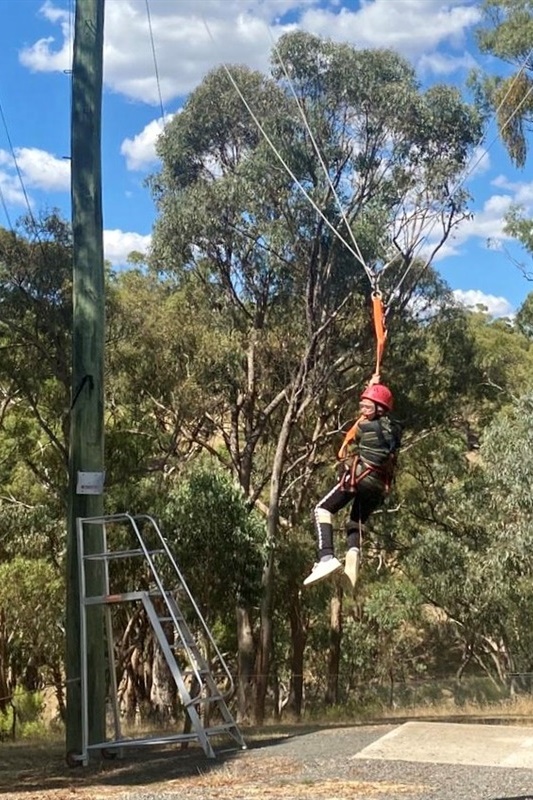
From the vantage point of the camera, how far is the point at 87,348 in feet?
30.9

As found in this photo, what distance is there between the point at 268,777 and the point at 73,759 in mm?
A: 2217

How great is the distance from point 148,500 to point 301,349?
15.9ft

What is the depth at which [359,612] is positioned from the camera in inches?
1265

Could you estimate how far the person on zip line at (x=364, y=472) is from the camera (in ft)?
22.3

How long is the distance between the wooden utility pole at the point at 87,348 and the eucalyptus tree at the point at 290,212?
8403 millimetres

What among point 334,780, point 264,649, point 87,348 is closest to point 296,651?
point 264,649

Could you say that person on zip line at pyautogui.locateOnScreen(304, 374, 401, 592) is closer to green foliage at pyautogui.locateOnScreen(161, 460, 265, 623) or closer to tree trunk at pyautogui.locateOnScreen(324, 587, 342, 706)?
green foliage at pyautogui.locateOnScreen(161, 460, 265, 623)

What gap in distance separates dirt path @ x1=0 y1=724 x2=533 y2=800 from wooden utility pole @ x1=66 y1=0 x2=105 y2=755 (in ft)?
2.32

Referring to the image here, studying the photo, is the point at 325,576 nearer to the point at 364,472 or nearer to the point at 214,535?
the point at 364,472

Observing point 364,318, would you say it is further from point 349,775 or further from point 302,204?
point 349,775

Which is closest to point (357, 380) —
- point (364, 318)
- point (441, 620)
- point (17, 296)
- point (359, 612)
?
point (364, 318)

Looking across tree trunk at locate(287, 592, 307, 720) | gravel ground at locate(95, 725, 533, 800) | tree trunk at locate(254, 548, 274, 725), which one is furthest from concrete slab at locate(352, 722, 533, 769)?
tree trunk at locate(287, 592, 307, 720)

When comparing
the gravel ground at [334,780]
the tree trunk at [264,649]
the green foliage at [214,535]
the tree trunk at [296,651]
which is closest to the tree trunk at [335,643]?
the tree trunk at [296,651]

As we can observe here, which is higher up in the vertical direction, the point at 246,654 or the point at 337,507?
the point at 337,507
